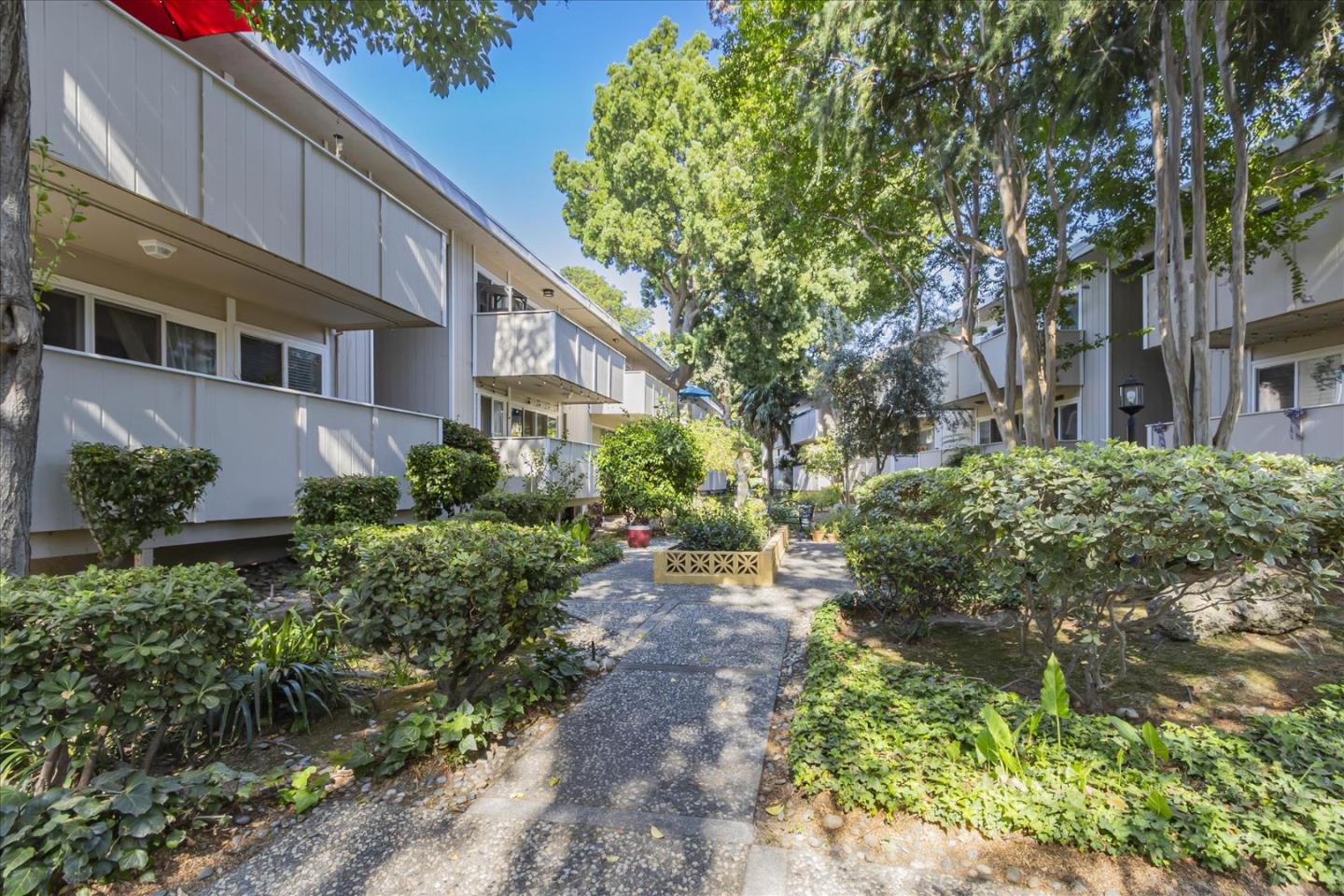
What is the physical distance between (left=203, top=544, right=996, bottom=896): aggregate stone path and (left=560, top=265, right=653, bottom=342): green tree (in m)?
47.3

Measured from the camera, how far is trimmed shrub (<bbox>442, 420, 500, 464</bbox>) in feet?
35.3

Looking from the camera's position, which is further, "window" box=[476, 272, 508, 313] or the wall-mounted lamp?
"window" box=[476, 272, 508, 313]

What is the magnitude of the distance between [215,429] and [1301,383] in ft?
53.6

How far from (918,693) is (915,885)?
1638 mm

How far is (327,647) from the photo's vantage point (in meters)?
4.23

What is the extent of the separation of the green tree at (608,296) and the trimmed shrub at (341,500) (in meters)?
43.7

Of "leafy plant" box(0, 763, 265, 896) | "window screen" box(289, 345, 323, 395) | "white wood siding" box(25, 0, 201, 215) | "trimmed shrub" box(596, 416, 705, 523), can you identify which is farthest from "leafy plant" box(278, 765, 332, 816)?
"trimmed shrub" box(596, 416, 705, 523)

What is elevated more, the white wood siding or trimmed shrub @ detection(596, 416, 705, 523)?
the white wood siding

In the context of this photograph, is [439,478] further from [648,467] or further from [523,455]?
[648,467]

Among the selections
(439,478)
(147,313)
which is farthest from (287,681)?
(147,313)

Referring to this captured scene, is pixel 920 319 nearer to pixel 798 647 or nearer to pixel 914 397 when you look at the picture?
pixel 914 397

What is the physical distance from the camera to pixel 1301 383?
10.5m

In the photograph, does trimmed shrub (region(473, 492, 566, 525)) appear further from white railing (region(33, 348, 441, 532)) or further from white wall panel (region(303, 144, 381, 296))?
white wall panel (region(303, 144, 381, 296))

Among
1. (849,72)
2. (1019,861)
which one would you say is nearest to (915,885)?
(1019,861)
